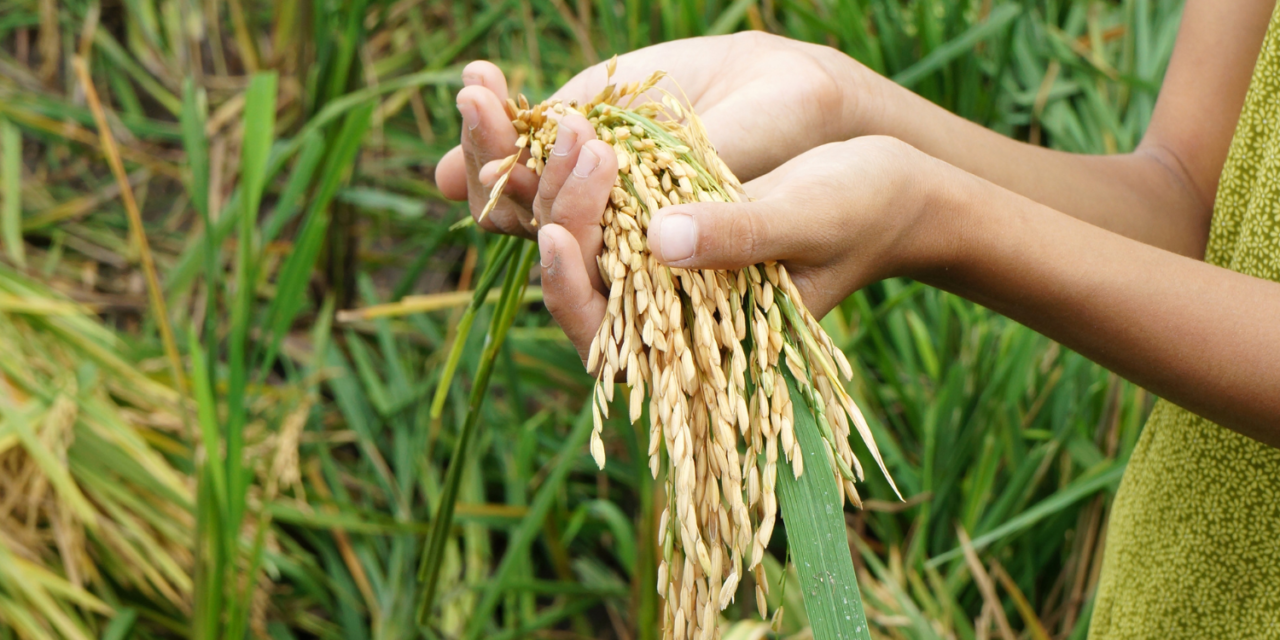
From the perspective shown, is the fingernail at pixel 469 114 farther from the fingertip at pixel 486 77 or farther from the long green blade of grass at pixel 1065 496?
the long green blade of grass at pixel 1065 496

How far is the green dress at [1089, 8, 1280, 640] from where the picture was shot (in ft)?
2.19

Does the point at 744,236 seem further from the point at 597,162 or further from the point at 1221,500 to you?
the point at 1221,500

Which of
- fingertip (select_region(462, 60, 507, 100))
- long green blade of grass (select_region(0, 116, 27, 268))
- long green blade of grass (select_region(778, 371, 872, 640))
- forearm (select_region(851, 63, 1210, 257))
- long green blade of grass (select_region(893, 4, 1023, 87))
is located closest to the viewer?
long green blade of grass (select_region(778, 371, 872, 640))

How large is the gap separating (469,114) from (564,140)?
3.5 inches

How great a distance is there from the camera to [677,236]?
0.55 metres

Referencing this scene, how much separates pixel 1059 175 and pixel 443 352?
42.2 inches

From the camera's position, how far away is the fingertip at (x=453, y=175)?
0.86m

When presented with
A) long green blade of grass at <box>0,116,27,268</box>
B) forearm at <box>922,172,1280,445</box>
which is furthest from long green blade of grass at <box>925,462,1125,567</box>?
long green blade of grass at <box>0,116,27,268</box>

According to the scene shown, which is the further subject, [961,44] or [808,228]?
[961,44]

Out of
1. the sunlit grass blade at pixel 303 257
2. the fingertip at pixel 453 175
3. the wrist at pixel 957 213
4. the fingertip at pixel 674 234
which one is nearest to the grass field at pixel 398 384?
the sunlit grass blade at pixel 303 257

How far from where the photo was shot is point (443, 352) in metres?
1.60

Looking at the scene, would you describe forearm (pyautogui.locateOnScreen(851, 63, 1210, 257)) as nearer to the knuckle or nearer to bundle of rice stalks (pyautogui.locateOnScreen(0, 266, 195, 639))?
the knuckle

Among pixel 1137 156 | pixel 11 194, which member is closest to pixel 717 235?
pixel 1137 156

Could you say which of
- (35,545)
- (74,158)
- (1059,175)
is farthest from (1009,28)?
(74,158)
